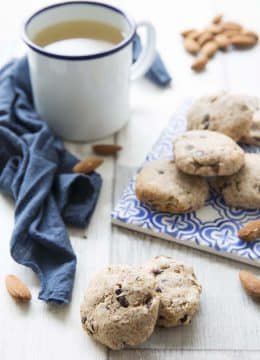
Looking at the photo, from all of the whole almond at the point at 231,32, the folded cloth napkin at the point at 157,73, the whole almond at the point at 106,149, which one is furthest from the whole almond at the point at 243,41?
the whole almond at the point at 106,149

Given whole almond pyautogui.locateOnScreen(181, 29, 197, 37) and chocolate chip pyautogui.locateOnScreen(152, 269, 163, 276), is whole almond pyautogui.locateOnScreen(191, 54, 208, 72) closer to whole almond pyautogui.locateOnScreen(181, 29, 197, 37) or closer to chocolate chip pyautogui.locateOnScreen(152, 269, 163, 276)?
whole almond pyautogui.locateOnScreen(181, 29, 197, 37)

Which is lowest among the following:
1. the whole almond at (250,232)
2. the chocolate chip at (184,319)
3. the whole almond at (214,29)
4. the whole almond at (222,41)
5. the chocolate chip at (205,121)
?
the chocolate chip at (184,319)

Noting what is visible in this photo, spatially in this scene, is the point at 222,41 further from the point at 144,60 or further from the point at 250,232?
the point at 250,232

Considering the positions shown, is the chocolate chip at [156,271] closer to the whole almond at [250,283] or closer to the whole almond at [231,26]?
the whole almond at [250,283]

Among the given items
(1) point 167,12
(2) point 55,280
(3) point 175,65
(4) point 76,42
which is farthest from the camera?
(1) point 167,12

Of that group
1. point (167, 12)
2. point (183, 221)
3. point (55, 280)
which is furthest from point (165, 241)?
point (167, 12)

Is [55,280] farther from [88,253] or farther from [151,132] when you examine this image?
[151,132]
